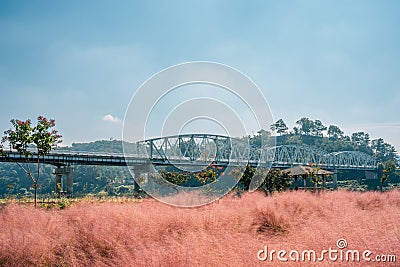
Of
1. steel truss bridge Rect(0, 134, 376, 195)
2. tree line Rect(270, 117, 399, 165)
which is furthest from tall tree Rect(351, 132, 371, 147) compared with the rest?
steel truss bridge Rect(0, 134, 376, 195)

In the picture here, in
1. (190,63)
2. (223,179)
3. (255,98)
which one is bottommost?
(223,179)

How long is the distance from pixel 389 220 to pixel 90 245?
7547 millimetres

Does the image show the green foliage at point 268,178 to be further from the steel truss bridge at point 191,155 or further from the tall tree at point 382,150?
the tall tree at point 382,150

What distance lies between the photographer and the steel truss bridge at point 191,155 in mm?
37062

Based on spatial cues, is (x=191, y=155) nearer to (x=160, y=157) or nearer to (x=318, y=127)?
(x=160, y=157)

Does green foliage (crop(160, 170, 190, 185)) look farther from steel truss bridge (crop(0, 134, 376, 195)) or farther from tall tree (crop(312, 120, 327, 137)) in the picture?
tall tree (crop(312, 120, 327, 137))

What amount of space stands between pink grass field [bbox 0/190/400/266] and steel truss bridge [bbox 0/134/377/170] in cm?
1005

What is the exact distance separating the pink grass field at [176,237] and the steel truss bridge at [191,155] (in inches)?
396

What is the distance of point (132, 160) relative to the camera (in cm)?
5031

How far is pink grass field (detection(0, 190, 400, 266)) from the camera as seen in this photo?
5190mm

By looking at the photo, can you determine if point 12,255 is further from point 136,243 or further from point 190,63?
point 190,63

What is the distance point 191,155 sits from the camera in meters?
66.7

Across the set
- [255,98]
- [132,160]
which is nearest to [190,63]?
[255,98]

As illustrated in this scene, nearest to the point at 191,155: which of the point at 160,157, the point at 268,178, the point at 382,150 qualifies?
the point at 160,157
